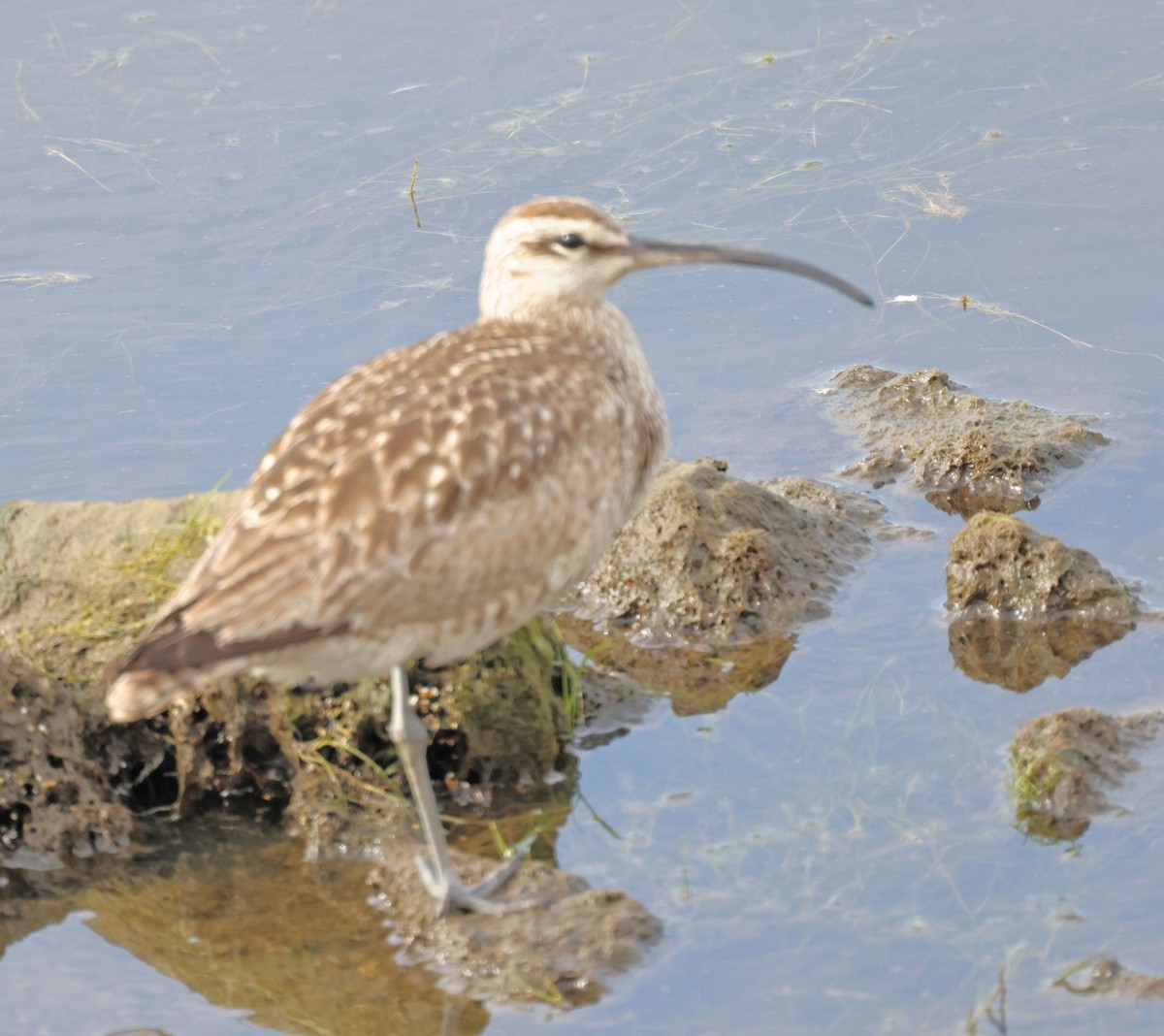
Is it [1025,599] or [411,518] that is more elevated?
[411,518]

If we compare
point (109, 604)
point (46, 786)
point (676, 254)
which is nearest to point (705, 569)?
point (676, 254)

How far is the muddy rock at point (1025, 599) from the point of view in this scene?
787 cm

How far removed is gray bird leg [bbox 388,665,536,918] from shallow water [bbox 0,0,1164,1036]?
0.35 metres

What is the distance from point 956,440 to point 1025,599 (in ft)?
4.10

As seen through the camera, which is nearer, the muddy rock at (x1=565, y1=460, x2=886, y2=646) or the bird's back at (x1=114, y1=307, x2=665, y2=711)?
the bird's back at (x1=114, y1=307, x2=665, y2=711)

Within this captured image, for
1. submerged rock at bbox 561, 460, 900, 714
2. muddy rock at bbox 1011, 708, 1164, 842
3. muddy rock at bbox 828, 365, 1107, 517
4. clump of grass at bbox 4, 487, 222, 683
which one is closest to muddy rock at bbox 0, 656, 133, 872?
clump of grass at bbox 4, 487, 222, 683

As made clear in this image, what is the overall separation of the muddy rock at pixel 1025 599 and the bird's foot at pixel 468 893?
2327 millimetres

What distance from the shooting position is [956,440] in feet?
29.6

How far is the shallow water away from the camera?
20.8ft

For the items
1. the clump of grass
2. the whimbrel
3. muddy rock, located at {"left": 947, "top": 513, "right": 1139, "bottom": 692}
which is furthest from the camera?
muddy rock, located at {"left": 947, "top": 513, "right": 1139, "bottom": 692}

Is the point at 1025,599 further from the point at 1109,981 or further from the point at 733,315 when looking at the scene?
the point at 733,315

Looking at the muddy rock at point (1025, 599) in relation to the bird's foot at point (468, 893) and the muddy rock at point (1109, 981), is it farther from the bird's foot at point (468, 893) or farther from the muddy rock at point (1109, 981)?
the bird's foot at point (468, 893)

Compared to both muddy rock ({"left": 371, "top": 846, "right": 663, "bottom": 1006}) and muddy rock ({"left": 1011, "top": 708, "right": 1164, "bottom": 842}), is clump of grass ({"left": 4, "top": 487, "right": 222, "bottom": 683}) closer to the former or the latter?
muddy rock ({"left": 371, "top": 846, "right": 663, "bottom": 1006})

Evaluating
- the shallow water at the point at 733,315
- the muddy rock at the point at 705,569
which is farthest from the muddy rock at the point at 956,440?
the muddy rock at the point at 705,569
